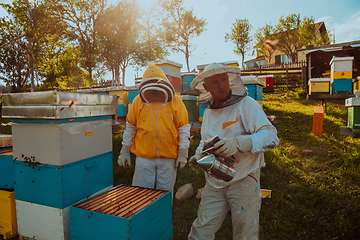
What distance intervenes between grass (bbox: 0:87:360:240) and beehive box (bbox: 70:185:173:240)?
116 centimetres

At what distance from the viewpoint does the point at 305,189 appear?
135 inches

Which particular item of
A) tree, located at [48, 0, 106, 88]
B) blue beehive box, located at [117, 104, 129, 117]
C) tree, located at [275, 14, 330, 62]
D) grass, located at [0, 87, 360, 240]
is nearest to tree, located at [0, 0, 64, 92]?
tree, located at [48, 0, 106, 88]

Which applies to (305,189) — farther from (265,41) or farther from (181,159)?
(265,41)

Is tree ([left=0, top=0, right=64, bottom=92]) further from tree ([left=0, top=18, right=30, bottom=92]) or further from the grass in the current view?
the grass

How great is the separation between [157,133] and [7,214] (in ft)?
5.83

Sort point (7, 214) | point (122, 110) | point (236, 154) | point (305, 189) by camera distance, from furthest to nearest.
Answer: point (122, 110) → point (305, 189) → point (7, 214) → point (236, 154)

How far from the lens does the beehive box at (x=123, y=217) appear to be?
1.45 m

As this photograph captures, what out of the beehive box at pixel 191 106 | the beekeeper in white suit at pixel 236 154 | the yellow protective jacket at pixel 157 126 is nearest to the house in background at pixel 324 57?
the beehive box at pixel 191 106

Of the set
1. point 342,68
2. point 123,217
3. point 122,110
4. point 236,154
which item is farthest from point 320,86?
point 123,217

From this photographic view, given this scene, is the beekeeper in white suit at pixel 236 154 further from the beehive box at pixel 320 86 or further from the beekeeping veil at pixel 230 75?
the beehive box at pixel 320 86

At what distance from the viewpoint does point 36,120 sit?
5.74ft

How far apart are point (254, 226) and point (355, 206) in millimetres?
2366

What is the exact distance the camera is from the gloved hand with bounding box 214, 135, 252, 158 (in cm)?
137

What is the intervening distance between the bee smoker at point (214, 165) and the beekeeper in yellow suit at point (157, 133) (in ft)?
3.25
